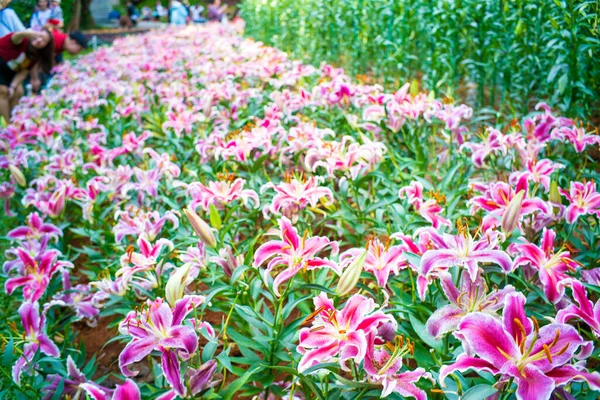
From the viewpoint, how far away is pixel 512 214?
3.94 ft

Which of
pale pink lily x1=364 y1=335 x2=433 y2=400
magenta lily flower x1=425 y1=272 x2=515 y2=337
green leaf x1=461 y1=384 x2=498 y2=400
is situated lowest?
pale pink lily x1=364 y1=335 x2=433 y2=400

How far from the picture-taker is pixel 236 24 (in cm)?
1281

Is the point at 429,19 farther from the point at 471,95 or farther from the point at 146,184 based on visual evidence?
the point at 146,184

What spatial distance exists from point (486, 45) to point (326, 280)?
2.37 m

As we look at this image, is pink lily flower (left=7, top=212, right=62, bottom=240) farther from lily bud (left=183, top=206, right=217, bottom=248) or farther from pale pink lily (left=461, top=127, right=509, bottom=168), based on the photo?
pale pink lily (left=461, top=127, right=509, bottom=168)

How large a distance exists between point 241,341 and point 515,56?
2.52m

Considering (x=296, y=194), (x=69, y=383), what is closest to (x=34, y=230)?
(x=69, y=383)

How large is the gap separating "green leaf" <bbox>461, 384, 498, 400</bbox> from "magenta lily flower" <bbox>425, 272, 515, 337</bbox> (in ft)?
0.41

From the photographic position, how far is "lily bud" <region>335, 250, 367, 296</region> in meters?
1.11

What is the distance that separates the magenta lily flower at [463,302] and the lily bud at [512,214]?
0.20 meters

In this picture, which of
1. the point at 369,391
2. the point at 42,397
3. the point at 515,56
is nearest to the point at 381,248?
the point at 369,391

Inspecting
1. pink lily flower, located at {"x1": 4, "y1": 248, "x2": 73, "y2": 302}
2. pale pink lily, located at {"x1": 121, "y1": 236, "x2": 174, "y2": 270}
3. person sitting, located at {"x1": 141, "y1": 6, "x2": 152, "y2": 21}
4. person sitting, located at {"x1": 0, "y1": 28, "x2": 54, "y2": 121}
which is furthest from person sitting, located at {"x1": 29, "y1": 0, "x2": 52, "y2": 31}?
person sitting, located at {"x1": 141, "y1": 6, "x2": 152, "y2": 21}

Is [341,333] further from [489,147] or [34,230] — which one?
[34,230]

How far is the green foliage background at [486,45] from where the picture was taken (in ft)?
7.91
